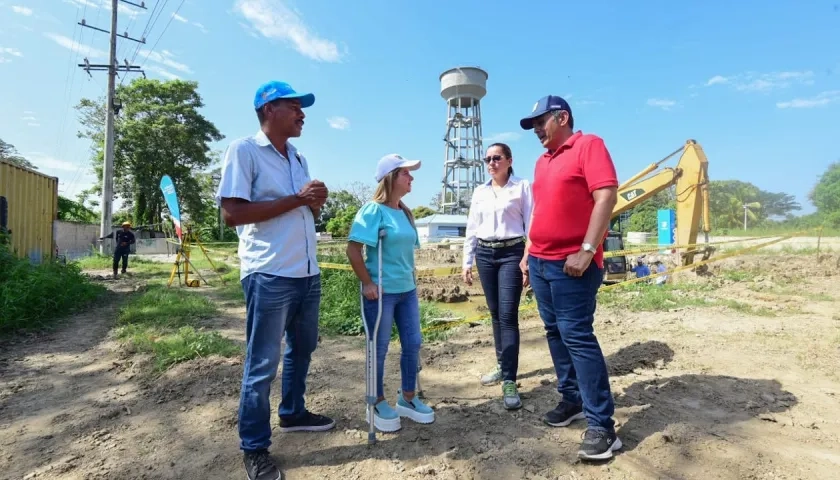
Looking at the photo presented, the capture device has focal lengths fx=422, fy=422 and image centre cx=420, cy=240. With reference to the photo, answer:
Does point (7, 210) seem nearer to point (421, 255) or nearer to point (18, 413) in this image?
point (18, 413)

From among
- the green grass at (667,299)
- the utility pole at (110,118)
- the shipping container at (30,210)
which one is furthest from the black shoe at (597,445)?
the utility pole at (110,118)

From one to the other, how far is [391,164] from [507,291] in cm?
121

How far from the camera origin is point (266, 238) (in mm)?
2068

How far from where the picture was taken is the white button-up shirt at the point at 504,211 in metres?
3.06

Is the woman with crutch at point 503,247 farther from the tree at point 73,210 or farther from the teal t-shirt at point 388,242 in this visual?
the tree at point 73,210

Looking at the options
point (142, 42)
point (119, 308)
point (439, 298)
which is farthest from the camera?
point (142, 42)

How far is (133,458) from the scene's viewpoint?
2.33 m

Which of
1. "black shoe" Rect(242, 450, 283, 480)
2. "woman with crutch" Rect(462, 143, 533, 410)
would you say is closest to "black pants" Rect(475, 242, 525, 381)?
"woman with crutch" Rect(462, 143, 533, 410)

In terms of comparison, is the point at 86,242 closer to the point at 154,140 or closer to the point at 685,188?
the point at 154,140

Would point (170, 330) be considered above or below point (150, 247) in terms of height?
below

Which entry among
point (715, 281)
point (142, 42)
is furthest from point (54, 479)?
point (142, 42)

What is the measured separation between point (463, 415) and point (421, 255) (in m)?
20.7

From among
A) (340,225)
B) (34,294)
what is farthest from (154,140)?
(34,294)

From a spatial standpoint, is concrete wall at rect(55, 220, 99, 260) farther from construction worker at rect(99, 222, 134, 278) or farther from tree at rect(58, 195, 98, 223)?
construction worker at rect(99, 222, 134, 278)
